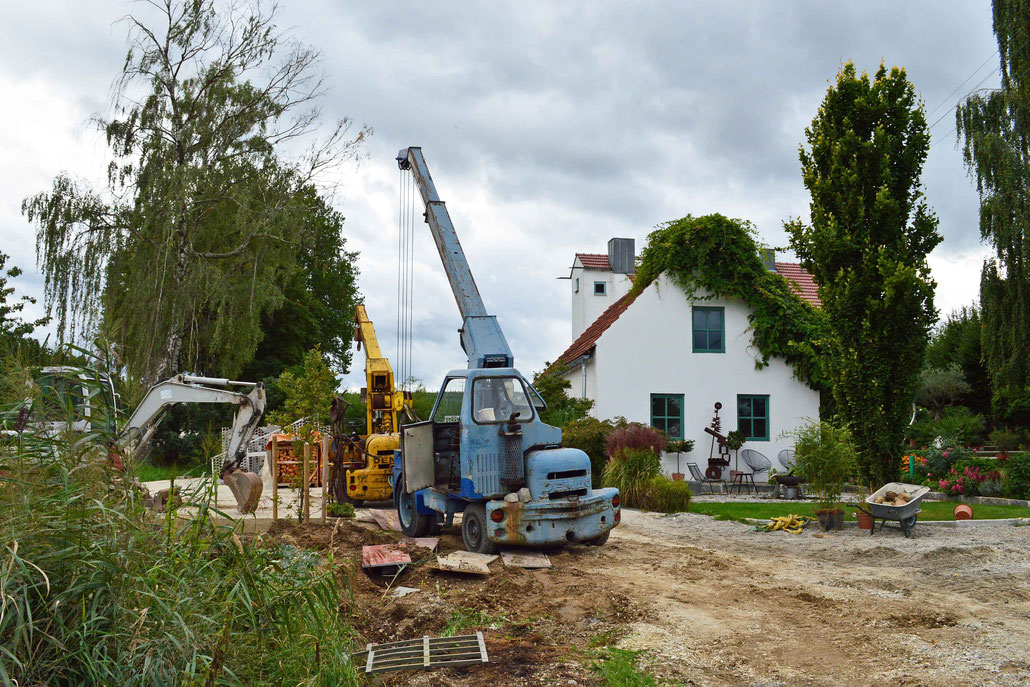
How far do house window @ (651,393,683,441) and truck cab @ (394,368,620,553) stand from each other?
10.9m

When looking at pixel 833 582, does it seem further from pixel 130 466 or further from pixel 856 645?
pixel 130 466

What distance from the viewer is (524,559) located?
970 cm

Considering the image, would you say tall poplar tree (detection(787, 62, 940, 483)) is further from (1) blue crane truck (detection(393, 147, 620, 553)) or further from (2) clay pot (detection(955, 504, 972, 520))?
(1) blue crane truck (detection(393, 147, 620, 553))

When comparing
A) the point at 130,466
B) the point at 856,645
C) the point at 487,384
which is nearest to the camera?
the point at 130,466

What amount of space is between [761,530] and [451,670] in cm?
825

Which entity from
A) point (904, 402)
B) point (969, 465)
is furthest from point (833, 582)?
point (969, 465)

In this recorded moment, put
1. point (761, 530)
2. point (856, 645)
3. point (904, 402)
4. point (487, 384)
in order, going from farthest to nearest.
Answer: point (904, 402) < point (761, 530) < point (487, 384) < point (856, 645)

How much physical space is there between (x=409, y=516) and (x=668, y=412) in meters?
11.1

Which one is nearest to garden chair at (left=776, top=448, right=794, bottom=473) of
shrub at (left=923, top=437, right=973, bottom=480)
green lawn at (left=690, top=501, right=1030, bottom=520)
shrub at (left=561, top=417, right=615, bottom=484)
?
shrub at (left=923, top=437, right=973, bottom=480)

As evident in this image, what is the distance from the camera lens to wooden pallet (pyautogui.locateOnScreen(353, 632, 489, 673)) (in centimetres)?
569

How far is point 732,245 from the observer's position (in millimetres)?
21797

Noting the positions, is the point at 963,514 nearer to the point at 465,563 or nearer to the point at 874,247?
the point at 874,247

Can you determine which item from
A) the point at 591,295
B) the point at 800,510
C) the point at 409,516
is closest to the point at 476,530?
the point at 409,516

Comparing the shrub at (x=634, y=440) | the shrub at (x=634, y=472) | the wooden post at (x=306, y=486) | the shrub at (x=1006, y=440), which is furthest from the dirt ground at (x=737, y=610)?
the shrub at (x=1006, y=440)
